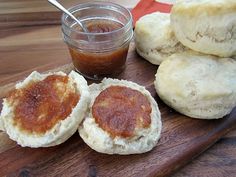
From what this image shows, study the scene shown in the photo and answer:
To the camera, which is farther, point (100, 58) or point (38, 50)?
point (38, 50)

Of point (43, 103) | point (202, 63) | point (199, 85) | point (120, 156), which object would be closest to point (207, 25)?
point (202, 63)

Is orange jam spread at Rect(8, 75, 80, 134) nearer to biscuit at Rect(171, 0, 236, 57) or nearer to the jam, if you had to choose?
the jam

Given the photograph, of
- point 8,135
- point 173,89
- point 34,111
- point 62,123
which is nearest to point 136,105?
point 173,89

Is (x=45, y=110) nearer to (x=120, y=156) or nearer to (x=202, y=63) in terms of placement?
(x=120, y=156)

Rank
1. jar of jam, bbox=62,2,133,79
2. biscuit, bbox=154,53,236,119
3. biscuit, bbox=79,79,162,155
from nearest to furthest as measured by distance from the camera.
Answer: biscuit, bbox=79,79,162,155
biscuit, bbox=154,53,236,119
jar of jam, bbox=62,2,133,79

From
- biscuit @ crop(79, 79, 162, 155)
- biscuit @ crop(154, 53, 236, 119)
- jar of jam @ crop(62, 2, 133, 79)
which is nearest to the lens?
biscuit @ crop(79, 79, 162, 155)

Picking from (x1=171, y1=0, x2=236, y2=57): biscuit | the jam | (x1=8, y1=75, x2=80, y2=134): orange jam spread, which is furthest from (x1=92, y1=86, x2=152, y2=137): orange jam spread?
(x1=171, y1=0, x2=236, y2=57): biscuit
